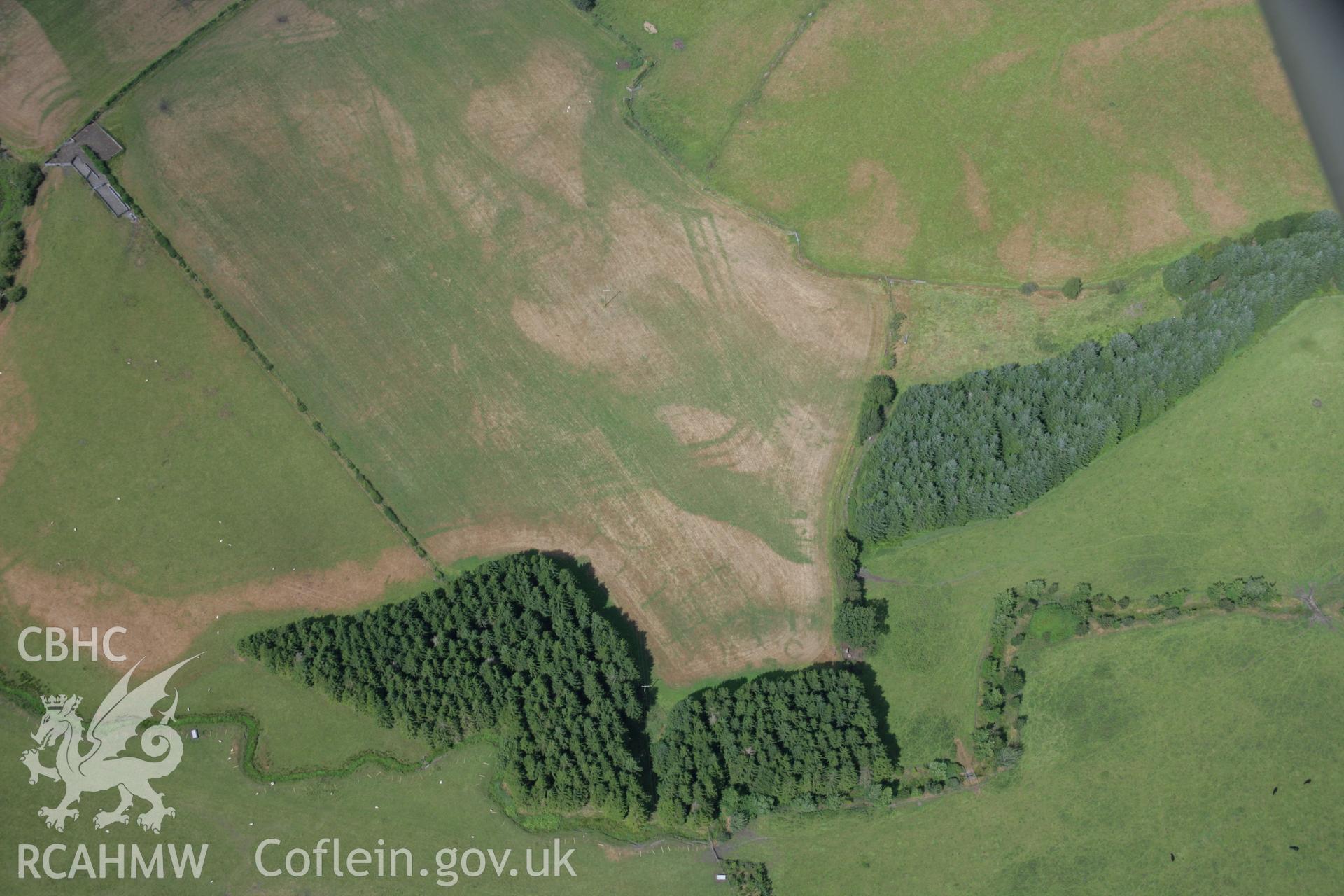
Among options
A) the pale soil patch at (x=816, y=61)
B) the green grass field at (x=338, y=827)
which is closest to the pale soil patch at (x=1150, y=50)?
the pale soil patch at (x=816, y=61)

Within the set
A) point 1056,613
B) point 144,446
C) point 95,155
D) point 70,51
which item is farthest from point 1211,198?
point 70,51

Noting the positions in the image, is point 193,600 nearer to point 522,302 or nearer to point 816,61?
point 522,302

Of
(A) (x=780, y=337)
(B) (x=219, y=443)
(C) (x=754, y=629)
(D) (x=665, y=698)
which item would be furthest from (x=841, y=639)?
(B) (x=219, y=443)

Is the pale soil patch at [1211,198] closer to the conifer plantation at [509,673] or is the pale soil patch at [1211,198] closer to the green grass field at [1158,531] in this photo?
the green grass field at [1158,531]

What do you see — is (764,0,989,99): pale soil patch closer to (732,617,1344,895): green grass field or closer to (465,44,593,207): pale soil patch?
(465,44,593,207): pale soil patch

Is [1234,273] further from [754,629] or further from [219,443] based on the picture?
[219,443]
